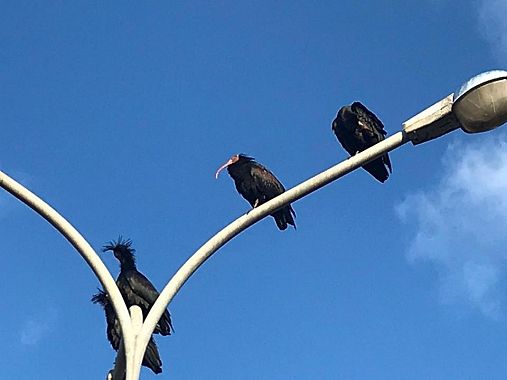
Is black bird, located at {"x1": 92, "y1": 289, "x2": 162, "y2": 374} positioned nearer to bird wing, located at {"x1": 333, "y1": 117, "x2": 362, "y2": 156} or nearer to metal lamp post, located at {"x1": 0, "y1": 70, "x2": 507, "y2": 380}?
metal lamp post, located at {"x1": 0, "y1": 70, "x2": 507, "y2": 380}

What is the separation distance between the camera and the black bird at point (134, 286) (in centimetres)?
711

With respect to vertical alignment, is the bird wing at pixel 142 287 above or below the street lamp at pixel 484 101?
above

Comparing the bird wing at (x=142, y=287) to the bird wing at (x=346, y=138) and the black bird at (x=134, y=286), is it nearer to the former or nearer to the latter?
the black bird at (x=134, y=286)

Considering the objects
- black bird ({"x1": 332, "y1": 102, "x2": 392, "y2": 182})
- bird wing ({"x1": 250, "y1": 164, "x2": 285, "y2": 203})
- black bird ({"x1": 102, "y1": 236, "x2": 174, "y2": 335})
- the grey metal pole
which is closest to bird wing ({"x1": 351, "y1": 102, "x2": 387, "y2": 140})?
black bird ({"x1": 332, "y1": 102, "x2": 392, "y2": 182})

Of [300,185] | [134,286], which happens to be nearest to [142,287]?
[134,286]

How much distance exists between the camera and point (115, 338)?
25.5 feet

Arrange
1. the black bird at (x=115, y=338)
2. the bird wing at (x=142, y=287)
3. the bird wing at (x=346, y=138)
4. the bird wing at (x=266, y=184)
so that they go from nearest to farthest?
1. the black bird at (x=115, y=338)
2. the bird wing at (x=142, y=287)
3. the bird wing at (x=266, y=184)
4. the bird wing at (x=346, y=138)

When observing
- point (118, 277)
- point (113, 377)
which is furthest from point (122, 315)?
point (118, 277)

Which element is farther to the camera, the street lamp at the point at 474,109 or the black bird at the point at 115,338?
the black bird at the point at 115,338

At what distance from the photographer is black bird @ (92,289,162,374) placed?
21.2 feet

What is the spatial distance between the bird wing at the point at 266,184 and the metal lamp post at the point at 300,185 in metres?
5.08

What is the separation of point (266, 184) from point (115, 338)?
3.93 m

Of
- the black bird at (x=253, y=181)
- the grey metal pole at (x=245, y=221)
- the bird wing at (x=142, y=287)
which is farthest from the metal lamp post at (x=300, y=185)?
the black bird at (x=253, y=181)

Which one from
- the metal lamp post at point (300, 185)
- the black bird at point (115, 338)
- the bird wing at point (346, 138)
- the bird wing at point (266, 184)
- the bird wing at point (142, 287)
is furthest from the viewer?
the bird wing at point (346, 138)
